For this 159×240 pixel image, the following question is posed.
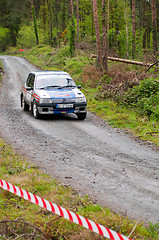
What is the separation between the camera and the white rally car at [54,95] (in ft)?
38.2

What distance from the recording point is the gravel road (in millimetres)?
5112

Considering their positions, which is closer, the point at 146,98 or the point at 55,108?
the point at 55,108

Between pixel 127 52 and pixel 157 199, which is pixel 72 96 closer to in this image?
pixel 157 199

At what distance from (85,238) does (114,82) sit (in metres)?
14.2

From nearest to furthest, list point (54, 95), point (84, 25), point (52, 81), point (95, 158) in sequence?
point (95, 158), point (54, 95), point (52, 81), point (84, 25)

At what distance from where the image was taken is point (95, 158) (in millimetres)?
7312

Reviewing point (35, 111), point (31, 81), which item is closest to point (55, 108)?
point (35, 111)

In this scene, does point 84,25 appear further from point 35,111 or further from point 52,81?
point 35,111

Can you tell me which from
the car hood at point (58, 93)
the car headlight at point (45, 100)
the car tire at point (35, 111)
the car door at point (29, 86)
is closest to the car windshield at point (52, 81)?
the car hood at point (58, 93)

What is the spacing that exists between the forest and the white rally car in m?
8.42

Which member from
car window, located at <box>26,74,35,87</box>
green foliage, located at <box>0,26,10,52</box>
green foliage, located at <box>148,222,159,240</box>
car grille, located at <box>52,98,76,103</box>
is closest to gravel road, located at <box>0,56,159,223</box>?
green foliage, located at <box>148,222,159,240</box>

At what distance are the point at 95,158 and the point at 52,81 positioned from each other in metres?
6.12

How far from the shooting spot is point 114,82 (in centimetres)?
1731

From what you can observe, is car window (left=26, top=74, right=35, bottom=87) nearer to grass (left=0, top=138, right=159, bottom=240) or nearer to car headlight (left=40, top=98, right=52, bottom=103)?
car headlight (left=40, top=98, right=52, bottom=103)
